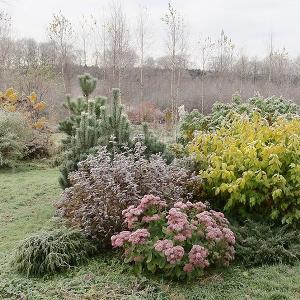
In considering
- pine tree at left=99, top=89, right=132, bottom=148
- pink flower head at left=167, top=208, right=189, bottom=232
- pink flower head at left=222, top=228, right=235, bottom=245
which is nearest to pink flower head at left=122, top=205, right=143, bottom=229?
pink flower head at left=167, top=208, right=189, bottom=232

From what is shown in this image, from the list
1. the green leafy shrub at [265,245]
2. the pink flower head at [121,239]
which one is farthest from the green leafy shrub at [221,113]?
the pink flower head at [121,239]

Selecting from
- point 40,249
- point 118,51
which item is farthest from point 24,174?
point 118,51

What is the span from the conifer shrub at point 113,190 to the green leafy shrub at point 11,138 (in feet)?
18.9

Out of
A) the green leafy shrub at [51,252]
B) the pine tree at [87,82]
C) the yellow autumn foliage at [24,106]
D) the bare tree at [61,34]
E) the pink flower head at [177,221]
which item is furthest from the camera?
the bare tree at [61,34]

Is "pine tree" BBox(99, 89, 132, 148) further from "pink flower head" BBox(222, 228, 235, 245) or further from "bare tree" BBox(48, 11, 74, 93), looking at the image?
"bare tree" BBox(48, 11, 74, 93)

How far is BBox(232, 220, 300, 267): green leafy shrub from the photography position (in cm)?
412

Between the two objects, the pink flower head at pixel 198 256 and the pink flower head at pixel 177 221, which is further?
the pink flower head at pixel 177 221

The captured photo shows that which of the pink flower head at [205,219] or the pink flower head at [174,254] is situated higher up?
the pink flower head at [205,219]

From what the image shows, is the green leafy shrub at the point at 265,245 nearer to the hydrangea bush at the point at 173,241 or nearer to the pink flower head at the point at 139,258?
the hydrangea bush at the point at 173,241

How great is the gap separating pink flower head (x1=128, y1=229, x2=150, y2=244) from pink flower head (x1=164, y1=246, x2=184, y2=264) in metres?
0.29

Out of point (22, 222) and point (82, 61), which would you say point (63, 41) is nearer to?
point (82, 61)

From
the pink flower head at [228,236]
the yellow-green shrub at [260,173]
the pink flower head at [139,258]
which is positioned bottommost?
the pink flower head at [139,258]

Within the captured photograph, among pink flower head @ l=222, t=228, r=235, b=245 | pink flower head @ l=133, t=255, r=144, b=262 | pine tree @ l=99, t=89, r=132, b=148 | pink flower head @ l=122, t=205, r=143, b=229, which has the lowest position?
A: pink flower head @ l=133, t=255, r=144, b=262

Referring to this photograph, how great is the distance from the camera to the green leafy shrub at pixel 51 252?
13.1 ft
